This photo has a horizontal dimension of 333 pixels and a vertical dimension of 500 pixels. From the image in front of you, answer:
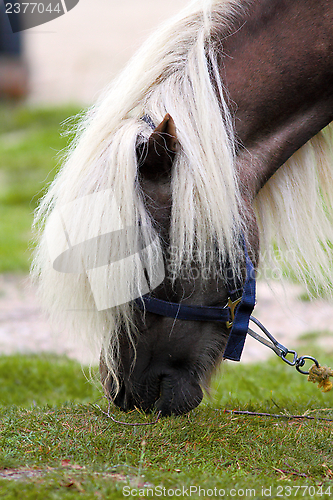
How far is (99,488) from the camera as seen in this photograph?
1.43m

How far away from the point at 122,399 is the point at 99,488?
69 cm

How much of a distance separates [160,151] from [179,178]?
0.38ft

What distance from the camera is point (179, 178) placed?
1.87 m

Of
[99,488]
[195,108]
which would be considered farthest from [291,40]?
[99,488]

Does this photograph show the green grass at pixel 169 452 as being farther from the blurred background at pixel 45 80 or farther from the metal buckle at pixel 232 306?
the blurred background at pixel 45 80

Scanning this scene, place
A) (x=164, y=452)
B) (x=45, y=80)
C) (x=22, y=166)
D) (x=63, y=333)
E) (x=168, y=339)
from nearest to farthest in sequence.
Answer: (x=164, y=452) < (x=168, y=339) < (x=63, y=333) < (x=22, y=166) < (x=45, y=80)

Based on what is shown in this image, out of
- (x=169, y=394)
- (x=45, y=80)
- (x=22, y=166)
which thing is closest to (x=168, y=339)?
(x=169, y=394)

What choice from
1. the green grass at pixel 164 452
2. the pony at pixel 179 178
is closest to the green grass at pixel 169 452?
the green grass at pixel 164 452

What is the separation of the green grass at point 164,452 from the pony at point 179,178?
16 centimetres

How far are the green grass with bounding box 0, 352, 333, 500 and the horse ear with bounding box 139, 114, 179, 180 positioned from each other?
899 millimetres

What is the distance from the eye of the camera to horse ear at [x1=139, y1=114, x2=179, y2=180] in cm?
179

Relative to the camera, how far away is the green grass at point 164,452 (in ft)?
4.84

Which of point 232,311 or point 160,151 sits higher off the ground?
point 160,151

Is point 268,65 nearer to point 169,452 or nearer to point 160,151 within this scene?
point 160,151
